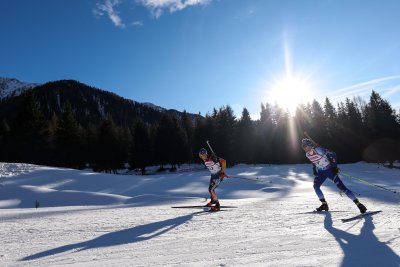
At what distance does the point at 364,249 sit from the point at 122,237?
4.25 metres

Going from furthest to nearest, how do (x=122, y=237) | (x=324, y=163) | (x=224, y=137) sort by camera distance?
(x=224, y=137) → (x=324, y=163) → (x=122, y=237)

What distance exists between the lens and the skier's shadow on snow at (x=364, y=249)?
409cm

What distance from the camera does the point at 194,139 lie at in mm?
64688

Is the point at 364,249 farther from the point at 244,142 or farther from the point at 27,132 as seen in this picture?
the point at 244,142

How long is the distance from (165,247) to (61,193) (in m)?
13.3

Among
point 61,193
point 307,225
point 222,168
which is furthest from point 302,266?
point 61,193

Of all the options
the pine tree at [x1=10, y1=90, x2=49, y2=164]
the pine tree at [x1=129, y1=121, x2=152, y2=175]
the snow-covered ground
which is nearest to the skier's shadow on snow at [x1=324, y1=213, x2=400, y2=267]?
the snow-covered ground

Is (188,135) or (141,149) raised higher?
(188,135)

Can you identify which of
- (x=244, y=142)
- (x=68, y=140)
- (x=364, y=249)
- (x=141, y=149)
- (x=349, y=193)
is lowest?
(x=364, y=249)

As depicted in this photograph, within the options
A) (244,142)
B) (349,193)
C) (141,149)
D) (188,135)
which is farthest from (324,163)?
(188,135)

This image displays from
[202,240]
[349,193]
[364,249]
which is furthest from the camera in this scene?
[349,193]

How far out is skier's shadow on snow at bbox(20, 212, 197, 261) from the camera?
5.07 meters

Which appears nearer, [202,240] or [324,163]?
[202,240]

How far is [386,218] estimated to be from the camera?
24.2 feet
